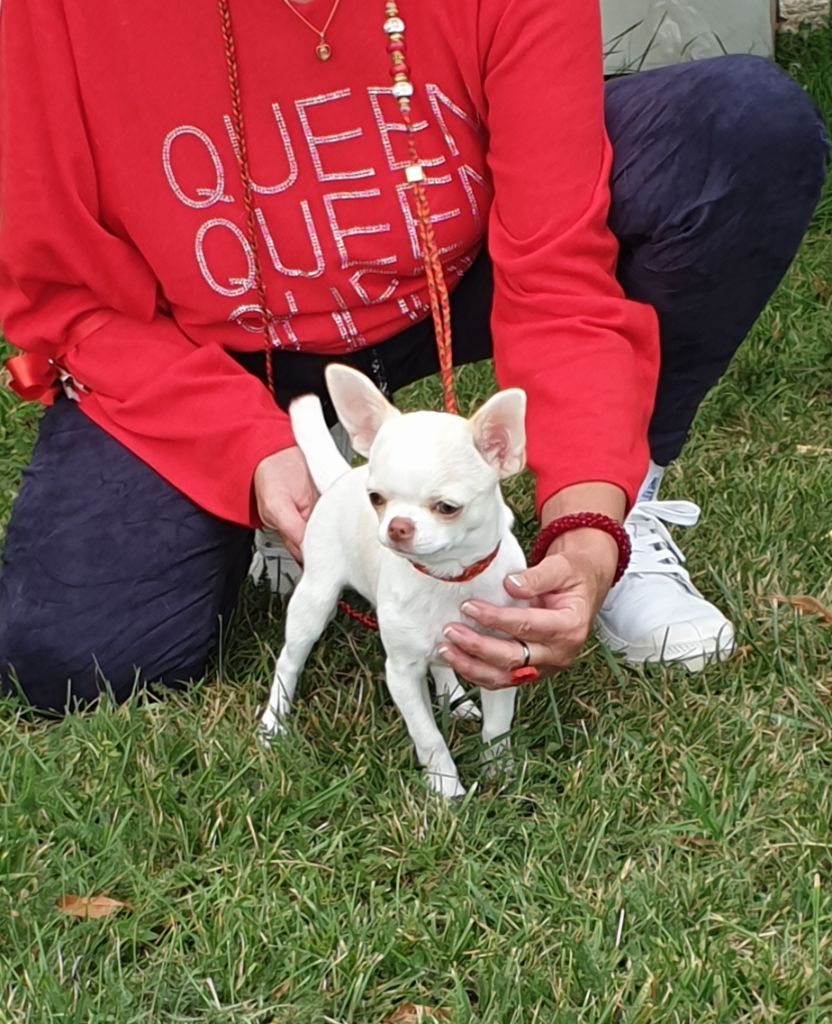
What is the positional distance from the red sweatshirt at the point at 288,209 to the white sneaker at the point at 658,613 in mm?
332

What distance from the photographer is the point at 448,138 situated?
2.16 meters

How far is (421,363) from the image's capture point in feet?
8.14

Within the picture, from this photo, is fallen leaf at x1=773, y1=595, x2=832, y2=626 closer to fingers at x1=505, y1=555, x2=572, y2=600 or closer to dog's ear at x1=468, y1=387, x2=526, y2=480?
fingers at x1=505, y1=555, x2=572, y2=600

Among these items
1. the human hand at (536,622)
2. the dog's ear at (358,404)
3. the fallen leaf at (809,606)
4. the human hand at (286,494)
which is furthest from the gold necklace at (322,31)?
the fallen leaf at (809,606)

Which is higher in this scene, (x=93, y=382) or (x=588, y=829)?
(x=93, y=382)

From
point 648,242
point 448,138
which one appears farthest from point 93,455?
point 648,242

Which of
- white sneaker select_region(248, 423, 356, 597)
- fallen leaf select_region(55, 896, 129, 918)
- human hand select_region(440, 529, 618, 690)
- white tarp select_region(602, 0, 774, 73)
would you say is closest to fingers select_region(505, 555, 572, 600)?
human hand select_region(440, 529, 618, 690)

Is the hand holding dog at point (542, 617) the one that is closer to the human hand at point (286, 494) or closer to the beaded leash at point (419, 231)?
the beaded leash at point (419, 231)

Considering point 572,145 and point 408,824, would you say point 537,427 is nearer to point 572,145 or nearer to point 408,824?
point 572,145

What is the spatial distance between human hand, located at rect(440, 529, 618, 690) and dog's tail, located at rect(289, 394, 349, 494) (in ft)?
1.10

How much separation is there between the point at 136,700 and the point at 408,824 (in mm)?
525

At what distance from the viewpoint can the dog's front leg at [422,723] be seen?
6.15 ft

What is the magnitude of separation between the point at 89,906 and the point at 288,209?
993 millimetres

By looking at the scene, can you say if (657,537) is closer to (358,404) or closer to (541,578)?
(541,578)
